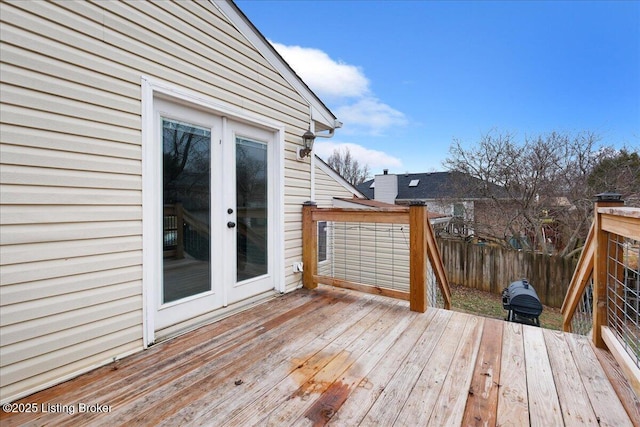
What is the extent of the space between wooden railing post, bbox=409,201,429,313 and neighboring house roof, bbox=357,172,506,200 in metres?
8.07

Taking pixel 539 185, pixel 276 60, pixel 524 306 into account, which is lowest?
pixel 524 306

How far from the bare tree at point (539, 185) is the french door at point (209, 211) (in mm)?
8690

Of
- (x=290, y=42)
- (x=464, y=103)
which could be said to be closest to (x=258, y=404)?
(x=290, y=42)

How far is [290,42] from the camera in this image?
7.83m

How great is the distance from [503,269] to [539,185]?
2751 mm

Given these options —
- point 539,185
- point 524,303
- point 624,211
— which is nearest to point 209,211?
point 624,211

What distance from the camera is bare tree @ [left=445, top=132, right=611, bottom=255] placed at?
8094 millimetres

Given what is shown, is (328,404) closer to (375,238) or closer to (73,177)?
(73,177)

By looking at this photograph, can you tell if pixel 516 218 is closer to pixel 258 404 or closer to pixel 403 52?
pixel 403 52

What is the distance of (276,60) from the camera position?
333 centimetres

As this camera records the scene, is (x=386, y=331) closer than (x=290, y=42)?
Yes

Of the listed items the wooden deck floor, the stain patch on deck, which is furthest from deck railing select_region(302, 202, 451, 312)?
the stain patch on deck

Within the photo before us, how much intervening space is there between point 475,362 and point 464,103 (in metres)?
9.99

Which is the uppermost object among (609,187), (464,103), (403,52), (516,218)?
(403,52)
